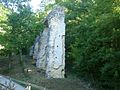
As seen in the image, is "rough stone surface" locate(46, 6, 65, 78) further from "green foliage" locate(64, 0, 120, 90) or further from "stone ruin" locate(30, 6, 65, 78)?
"green foliage" locate(64, 0, 120, 90)

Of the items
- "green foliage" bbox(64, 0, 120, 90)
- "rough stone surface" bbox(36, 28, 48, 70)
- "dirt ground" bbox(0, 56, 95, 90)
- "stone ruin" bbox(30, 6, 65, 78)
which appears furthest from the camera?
"rough stone surface" bbox(36, 28, 48, 70)

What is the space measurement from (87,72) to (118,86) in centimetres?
438

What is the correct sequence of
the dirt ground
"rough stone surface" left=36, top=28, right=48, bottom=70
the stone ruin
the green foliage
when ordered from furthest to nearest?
"rough stone surface" left=36, top=28, right=48, bottom=70
the stone ruin
the dirt ground
the green foliage

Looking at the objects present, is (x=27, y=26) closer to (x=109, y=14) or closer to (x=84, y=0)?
(x=84, y=0)

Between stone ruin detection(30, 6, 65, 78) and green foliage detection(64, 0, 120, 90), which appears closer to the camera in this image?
green foliage detection(64, 0, 120, 90)

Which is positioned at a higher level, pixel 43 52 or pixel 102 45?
pixel 102 45

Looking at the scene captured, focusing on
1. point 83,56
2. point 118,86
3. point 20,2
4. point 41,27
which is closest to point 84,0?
point 41,27

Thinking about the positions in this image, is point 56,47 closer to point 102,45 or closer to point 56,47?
point 56,47

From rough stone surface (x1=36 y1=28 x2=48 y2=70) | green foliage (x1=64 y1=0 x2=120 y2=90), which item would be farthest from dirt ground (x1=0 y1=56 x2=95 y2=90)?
green foliage (x1=64 y1=0 x2=120 y2=90)

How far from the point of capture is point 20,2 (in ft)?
81.4

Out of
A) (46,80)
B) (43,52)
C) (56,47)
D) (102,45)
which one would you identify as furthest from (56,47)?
(102,45)

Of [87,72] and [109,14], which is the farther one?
[87,72]

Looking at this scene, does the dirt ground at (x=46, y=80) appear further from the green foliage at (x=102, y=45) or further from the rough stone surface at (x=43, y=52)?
the green foliage at (x=102, y=45)

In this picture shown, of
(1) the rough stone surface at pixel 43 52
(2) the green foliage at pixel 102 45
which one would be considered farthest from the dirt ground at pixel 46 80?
(2) the green foliage at pixel 102 45
